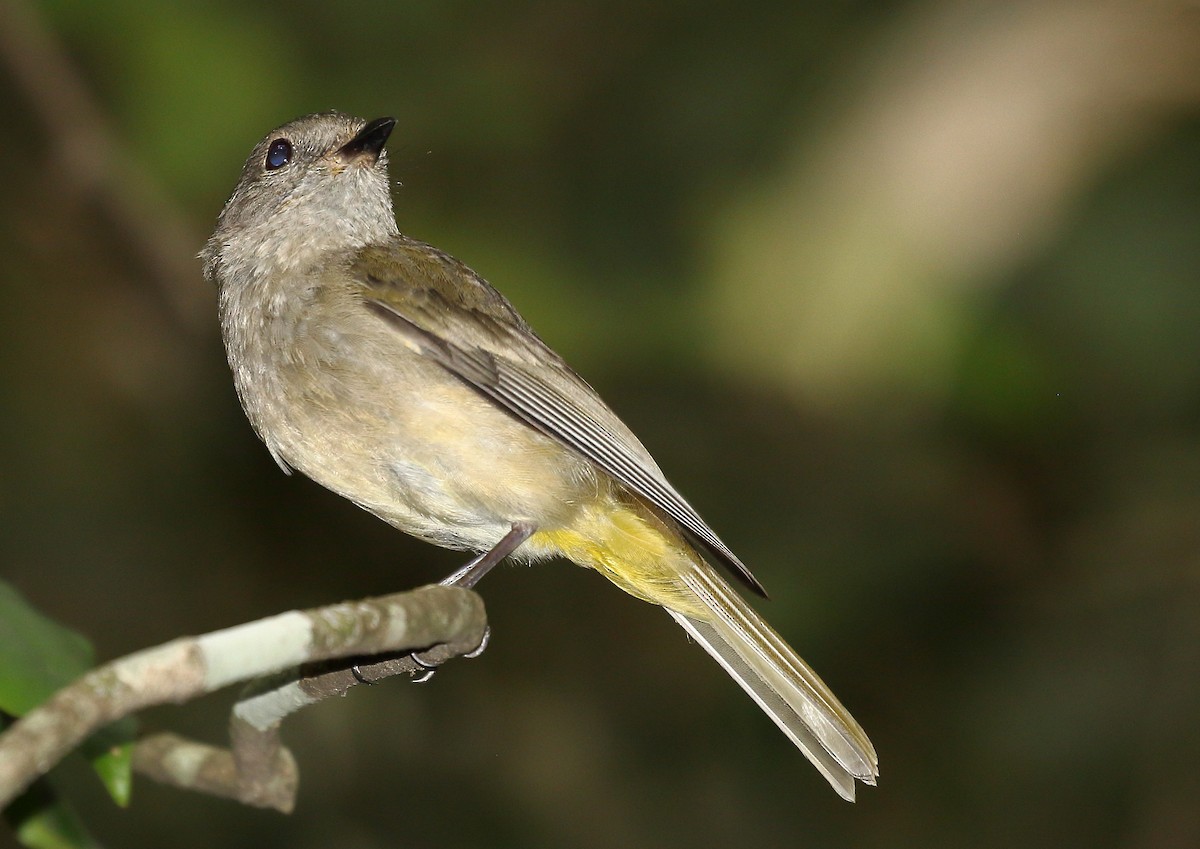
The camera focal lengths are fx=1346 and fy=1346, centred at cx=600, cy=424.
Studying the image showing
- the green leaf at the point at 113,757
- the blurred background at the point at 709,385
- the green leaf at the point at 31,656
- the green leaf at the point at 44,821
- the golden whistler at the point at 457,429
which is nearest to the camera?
the green leaf at the point at 31,656

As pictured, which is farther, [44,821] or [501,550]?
[501,550]

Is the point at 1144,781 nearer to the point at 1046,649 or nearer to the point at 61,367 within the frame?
the point at 1046,649

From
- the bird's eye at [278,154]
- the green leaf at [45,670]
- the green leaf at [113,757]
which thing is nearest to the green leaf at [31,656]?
the green leaf at [45,670]

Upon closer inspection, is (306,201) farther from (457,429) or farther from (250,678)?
(250,678)

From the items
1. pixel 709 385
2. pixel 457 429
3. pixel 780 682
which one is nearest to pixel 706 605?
pixel 780 682

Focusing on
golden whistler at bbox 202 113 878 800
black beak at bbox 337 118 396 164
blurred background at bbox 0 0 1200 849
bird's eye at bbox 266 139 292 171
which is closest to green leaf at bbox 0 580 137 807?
golden whistler at bbox 202 113 878 800

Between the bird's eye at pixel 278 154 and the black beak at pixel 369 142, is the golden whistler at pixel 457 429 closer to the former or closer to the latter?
the black beak at pixel 369 142
